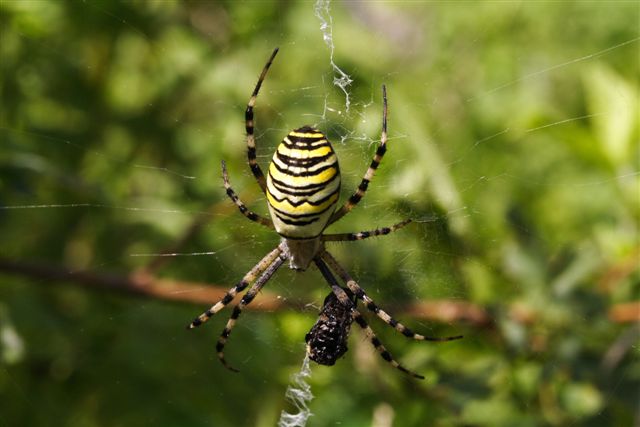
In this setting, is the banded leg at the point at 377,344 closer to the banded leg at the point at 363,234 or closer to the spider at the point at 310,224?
the spider at the point at 310,224

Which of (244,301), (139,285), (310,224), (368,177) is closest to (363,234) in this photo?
(368,177)

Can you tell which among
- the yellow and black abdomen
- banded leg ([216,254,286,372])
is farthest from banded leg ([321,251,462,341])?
the yellow and black abdomen

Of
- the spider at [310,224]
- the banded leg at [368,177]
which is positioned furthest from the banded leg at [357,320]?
the banded leg at [368,177]

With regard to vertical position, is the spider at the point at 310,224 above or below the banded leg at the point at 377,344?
above

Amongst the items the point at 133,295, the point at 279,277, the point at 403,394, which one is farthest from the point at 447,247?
the point at 133,295

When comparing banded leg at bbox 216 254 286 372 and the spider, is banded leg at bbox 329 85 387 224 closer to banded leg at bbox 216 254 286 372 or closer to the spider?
the spider

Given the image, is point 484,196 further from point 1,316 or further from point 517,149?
point 1,316
